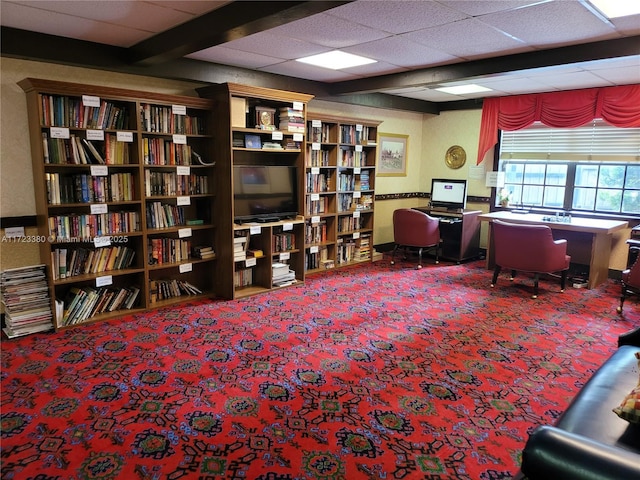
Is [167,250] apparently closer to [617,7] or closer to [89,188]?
[89,188]

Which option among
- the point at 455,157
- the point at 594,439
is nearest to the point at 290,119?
the point at 455,157

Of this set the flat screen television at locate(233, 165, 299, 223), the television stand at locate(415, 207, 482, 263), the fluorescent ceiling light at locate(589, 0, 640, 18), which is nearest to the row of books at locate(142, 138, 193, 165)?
the flat screen television at locate(233, 165, 299, 223)

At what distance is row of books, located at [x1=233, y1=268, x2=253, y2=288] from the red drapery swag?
13.3ft

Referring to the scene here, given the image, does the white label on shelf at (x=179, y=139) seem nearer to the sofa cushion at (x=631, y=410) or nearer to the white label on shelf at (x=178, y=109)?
the white label on shelf at (x=178, y=109)

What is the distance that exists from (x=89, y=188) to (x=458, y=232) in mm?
4850

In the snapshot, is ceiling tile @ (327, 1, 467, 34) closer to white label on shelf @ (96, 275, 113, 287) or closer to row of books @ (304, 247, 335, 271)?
white label on shelf @ (96, 275, 113, 287)

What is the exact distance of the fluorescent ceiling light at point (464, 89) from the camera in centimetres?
581

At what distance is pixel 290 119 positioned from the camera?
16.6ft

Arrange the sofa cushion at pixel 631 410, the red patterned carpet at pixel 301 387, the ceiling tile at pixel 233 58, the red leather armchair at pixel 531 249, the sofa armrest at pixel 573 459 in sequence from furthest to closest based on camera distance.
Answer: the red leather armchair at pixel 531 249
the ceiling tile at pixel 233 58
the red patterned carpet at pixel 301 387
the sofa cushion at pixel 631 410
the sofa armrest at pixel 573 459

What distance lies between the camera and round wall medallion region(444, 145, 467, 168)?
7.24 m

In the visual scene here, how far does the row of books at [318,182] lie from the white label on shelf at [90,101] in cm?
249

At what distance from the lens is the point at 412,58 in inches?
175

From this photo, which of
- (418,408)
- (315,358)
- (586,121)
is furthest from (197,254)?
(586,121)

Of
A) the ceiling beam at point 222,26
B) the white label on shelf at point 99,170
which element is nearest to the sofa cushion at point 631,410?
the ceiling beam at point 222,26
